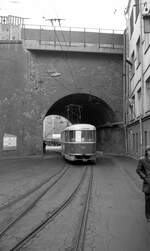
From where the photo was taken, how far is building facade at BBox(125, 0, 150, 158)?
2002 centimetres

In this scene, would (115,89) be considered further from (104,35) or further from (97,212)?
(97,212)

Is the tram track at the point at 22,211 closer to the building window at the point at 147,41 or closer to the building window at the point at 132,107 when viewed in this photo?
the building window at the point at 147,41

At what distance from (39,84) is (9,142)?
19.3ft

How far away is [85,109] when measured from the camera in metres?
35.6

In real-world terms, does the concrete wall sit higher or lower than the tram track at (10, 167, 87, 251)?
higher

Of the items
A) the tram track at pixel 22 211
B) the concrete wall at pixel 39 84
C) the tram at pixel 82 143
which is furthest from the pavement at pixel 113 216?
the concrete wall at pixel 39 84

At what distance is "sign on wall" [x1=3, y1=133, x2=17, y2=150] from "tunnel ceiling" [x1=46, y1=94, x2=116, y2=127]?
20.5ft

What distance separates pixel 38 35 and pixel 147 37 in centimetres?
1120

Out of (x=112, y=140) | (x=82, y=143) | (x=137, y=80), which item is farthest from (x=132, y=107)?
(x=82, y=143)

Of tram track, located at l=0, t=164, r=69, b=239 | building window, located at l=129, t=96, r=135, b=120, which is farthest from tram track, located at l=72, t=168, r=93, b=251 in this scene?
building window, located at l=129, t=96, r=135, b=120

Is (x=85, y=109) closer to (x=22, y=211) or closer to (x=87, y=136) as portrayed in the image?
(x=87, y=136)

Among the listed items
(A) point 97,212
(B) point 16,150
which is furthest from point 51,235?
(B) point 16,150

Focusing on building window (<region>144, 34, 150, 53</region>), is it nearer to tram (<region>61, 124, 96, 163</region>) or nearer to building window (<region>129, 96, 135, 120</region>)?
building window (<region>129, 96, 135, 120</region>)

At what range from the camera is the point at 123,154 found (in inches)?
1102
